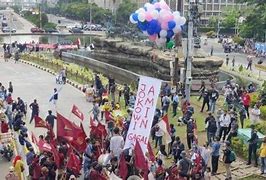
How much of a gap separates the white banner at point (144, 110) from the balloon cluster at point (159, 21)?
1517 cm

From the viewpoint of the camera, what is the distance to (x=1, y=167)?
16.6 m

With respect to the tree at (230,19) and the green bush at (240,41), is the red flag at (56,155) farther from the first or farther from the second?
the tree at (230,19)

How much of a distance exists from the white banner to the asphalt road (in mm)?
5394

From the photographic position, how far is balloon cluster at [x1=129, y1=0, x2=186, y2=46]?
27922mm

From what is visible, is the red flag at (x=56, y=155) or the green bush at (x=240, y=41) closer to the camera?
the red flag at (x=56, y=155)

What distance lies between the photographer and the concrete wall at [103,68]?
117 feet

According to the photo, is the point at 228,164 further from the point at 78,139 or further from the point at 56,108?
the point at 56,108

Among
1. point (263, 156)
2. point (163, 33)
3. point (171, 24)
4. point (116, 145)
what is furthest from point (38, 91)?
point (263, 156)

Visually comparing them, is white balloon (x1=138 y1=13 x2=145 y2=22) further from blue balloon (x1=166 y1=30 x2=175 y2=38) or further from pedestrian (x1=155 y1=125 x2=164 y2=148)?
pedestrian (x1=155 y1=125 x2=164 y2=148)

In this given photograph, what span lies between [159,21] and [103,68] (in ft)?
46.7

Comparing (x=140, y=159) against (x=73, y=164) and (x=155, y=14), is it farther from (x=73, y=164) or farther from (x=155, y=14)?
(x=155, y=14)

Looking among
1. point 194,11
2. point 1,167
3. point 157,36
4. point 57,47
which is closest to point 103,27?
point 57,47

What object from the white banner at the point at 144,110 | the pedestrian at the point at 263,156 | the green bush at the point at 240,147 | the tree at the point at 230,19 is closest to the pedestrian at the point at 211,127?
the green bush at the point at 240,147

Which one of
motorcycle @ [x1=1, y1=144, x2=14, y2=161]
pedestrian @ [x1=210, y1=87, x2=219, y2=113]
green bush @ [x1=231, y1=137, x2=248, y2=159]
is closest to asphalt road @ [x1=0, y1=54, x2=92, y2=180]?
motorcycle @ [x1=1, y1=144, x2=14, y2=161]
